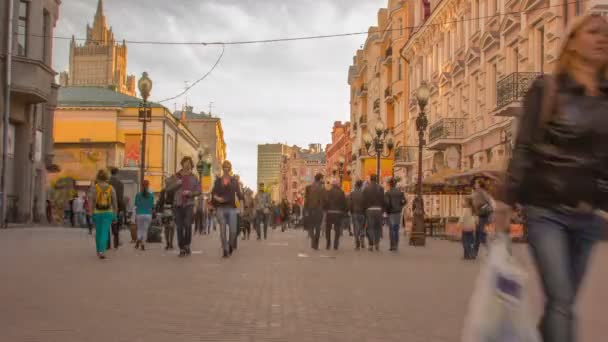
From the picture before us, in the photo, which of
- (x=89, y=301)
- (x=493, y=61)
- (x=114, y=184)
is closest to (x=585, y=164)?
(x=89, y=301)

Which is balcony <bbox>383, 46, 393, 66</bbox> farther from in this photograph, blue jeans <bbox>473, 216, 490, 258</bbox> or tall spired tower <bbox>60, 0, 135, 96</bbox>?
tall spired tower <bbox>60, 0, 135, 96</bbox>

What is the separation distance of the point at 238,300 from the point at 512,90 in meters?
21.8

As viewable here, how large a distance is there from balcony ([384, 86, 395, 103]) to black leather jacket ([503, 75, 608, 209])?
6009cm

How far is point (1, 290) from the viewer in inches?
367

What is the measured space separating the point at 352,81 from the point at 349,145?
7.56 metres

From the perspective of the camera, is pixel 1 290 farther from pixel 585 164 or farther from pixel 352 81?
pixel 352 81

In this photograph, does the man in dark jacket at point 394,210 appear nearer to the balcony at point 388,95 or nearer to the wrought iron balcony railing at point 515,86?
the wrought iron balcony railing at point 515,86

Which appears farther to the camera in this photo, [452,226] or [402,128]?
[402,128]

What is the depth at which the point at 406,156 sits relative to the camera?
180 ft

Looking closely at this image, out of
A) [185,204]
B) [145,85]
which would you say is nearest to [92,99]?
[145,85]

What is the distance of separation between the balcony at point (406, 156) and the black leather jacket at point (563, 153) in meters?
50.0

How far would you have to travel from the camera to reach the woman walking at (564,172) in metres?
3.93

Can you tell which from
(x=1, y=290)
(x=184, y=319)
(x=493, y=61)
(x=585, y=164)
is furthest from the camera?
(x=493, y=61)

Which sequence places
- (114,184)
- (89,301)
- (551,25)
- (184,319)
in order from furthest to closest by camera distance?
(551,25) < (114,184) < (89,301) < (184,319)
